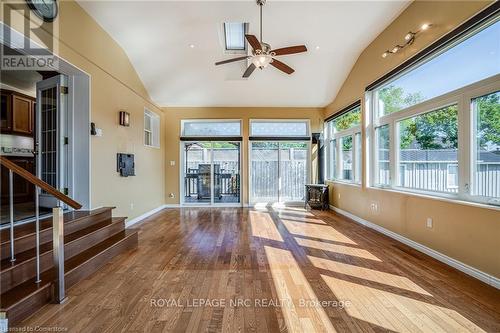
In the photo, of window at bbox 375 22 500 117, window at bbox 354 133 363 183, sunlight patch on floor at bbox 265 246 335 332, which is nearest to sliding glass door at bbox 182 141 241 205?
window at bbox 354 133 363 183

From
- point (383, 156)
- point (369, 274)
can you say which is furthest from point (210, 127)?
point (369, 274)

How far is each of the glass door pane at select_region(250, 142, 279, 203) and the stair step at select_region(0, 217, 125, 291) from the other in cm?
420

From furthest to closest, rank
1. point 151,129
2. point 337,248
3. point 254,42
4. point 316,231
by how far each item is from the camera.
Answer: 1. point 151,129
2. point 316,231
3. point 337,248
4. point 254,42

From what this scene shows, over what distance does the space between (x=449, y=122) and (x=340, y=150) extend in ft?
10.6

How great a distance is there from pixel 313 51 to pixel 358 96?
134cm

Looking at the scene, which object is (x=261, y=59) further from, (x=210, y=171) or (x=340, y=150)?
(x=210, y=171)

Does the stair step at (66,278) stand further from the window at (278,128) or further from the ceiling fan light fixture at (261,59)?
the window at (278,128)

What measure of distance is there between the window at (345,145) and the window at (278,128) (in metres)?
0.78

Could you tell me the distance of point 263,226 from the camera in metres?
4.80

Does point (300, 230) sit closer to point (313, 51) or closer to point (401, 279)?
point (401, 279)

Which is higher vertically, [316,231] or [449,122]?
[449,122]

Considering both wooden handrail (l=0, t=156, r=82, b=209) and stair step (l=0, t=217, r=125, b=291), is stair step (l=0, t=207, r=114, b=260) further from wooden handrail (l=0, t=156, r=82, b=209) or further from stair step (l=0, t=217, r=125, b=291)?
wooden handrail (l=0, t=156, r=82, b=209)

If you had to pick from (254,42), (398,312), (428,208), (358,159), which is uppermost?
(254,42)

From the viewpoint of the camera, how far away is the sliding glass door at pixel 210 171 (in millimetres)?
7078
